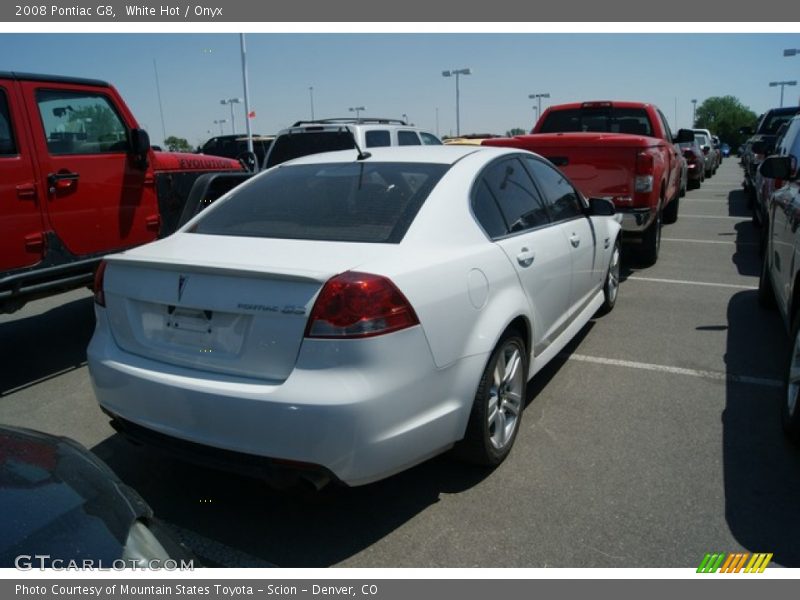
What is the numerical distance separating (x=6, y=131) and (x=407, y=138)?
805cm

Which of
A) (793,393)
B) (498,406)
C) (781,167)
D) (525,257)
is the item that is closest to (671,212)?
(781,167)

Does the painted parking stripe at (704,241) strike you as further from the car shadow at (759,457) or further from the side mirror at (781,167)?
the side mirror at (781,167)

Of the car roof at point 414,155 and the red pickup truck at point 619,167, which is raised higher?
the car roof at point 414,155

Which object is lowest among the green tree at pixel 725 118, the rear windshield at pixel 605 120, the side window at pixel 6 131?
the green tree at pixel 725 118

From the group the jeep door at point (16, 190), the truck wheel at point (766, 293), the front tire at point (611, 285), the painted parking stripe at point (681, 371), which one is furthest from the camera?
the truck wheel at point (766, 293)

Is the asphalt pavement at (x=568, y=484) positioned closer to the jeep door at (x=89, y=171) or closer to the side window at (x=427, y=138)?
the jeep door at (x=89, y=171)

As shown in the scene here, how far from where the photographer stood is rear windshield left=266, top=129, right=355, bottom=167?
988cm

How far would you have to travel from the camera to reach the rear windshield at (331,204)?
3.13 m

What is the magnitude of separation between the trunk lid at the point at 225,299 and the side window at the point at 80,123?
275 cm

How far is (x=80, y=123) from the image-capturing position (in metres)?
5.59

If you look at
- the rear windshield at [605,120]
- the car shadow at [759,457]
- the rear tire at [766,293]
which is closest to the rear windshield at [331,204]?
the car shadow at [759,457]

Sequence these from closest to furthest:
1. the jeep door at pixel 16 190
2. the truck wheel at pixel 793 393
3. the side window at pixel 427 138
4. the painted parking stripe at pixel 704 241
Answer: the truck wheel at pixel 793 393 → the jeep door at pixel 16 190 → the painted parking stripe at pixel 704 241 → the side window at pixel 427 138

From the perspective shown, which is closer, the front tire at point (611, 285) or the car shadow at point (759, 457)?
the car shadow at point (759, 457)

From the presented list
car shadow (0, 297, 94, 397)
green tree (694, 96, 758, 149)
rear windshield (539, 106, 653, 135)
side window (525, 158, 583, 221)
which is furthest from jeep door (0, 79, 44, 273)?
green tree (694, 96, 758, 149)
